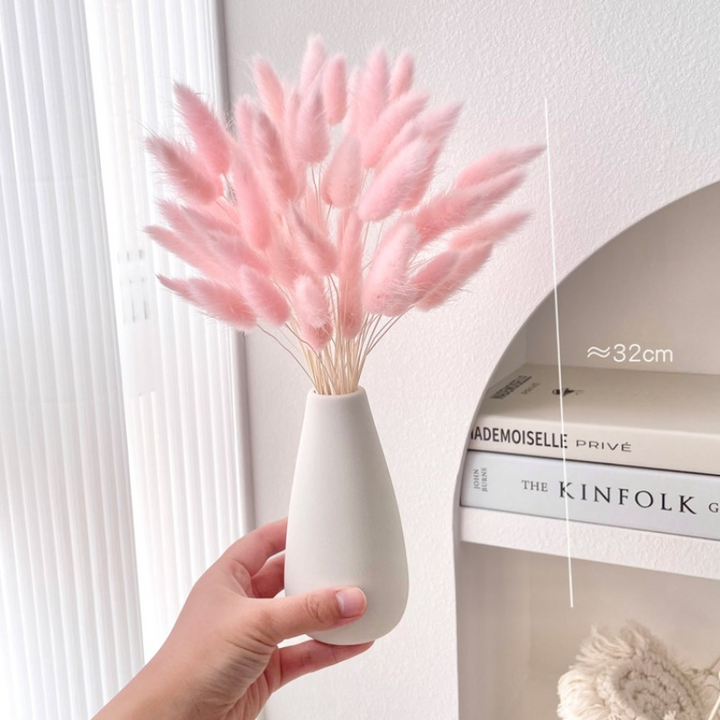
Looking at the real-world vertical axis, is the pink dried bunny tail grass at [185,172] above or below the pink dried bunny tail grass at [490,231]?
above

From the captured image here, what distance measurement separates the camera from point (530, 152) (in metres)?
0.60

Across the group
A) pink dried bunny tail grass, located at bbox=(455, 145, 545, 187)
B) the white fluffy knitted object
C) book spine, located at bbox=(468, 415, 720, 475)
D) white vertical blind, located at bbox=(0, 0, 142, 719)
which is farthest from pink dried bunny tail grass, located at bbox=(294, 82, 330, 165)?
the white fluffy knitted object

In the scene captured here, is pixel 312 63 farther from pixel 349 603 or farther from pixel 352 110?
pixel 349 603

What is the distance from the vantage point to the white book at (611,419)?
74cm

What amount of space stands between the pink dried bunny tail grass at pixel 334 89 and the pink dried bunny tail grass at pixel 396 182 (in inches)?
3.3

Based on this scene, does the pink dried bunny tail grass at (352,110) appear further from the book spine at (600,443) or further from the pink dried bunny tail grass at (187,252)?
the book spine at (600,443)

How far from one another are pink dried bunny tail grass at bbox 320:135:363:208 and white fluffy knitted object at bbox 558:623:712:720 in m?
0.54

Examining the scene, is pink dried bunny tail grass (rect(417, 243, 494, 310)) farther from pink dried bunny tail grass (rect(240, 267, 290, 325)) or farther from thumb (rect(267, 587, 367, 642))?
thumb (rect(267, 587, 367, 642))

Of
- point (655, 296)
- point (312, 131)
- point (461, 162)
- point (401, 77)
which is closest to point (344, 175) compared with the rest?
point (312, 131)

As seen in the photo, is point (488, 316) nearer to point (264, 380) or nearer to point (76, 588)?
point (264, 380)

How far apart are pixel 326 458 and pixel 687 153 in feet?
1.20

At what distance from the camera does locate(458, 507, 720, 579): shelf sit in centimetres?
73

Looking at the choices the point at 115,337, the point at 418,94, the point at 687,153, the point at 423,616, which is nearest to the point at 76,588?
the point at 115,337

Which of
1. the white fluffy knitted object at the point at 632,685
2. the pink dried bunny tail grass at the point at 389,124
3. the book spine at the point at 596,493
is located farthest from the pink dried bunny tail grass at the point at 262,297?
the white fluffy knitted object at the point at 632,685
